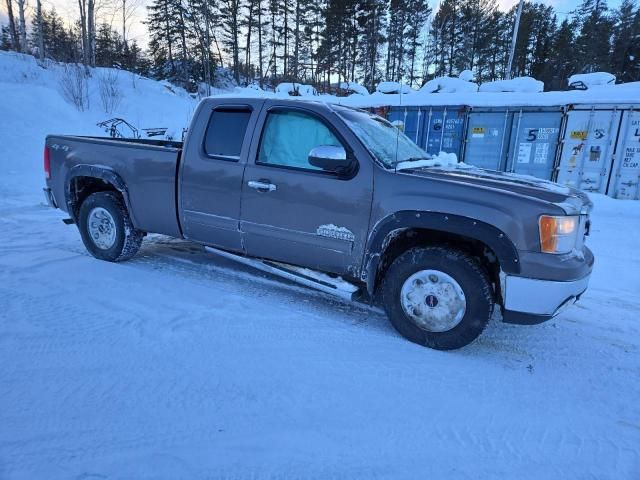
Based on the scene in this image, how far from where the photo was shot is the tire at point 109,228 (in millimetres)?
4773

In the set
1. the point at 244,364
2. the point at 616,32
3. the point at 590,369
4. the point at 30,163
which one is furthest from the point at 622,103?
the point at 616,32

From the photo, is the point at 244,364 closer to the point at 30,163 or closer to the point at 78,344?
the point at 78,344

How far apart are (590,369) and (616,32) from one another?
4255 cm

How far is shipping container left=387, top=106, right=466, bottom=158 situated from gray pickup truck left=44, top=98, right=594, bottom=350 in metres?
9.84

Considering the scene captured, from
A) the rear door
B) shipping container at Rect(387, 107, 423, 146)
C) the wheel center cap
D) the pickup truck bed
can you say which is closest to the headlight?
the wheel center cap

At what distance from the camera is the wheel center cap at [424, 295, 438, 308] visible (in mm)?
3203

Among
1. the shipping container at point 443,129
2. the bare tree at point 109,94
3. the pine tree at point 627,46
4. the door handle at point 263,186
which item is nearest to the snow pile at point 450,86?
the shipping container at point 443,129

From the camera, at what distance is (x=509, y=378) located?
2.96 m

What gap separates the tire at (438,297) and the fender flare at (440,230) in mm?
166

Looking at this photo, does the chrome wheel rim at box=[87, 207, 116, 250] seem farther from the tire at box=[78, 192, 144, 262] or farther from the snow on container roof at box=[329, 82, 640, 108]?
the snow on container roof at box=[329, 82, 640, 108]

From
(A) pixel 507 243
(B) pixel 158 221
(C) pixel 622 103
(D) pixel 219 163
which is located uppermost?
(C) pixel 622 103

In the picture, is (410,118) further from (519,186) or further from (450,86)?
(519,186)

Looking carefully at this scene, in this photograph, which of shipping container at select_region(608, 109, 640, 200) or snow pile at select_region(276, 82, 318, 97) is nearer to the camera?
shipping container at select_region(608, 109, 640, 200)

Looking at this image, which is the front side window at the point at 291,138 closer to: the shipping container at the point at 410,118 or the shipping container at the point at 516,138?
the shipping container at the point at 516,138
